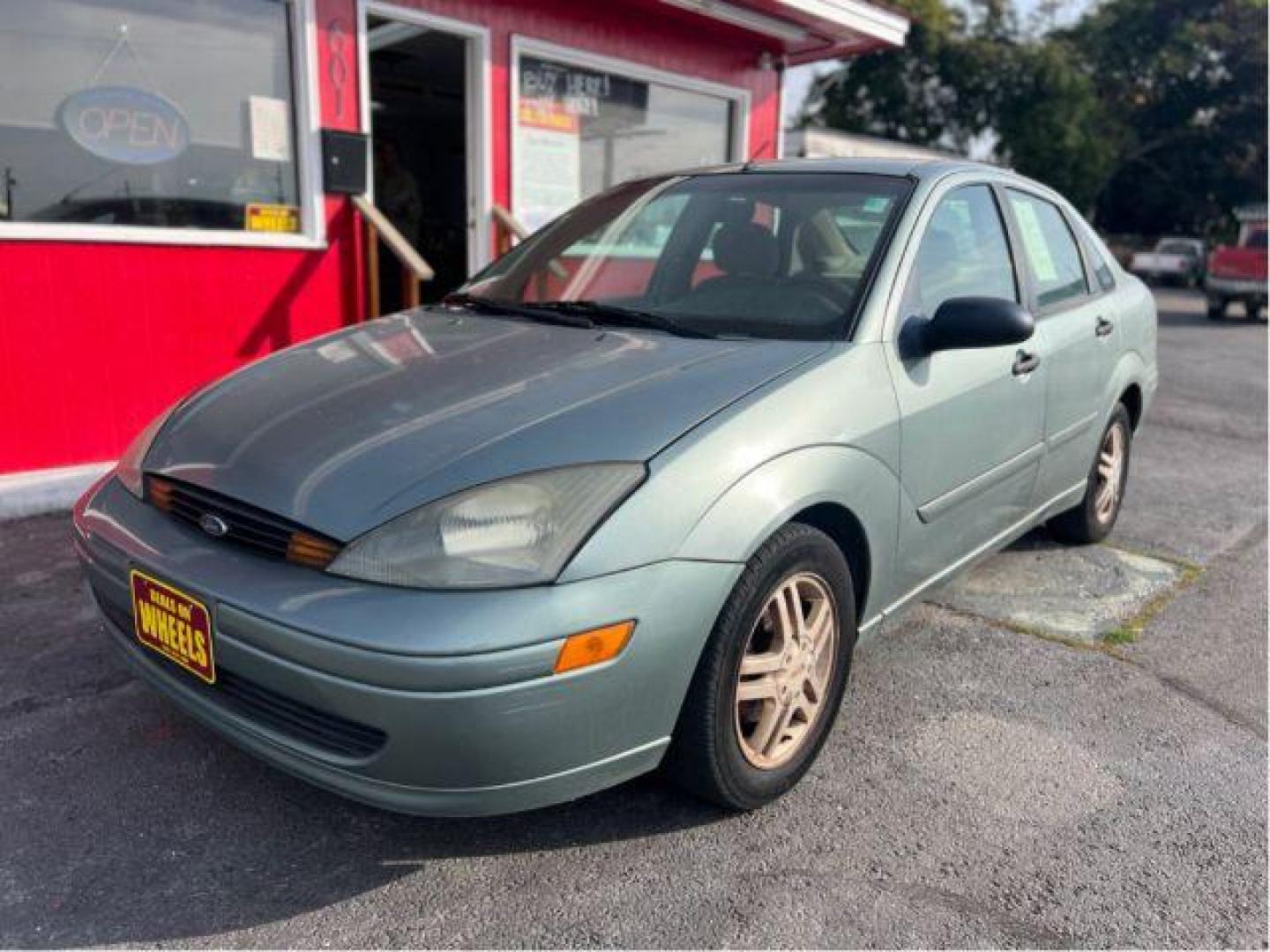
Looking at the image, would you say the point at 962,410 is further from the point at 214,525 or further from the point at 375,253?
the point at 375,253

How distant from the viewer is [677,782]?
2225mm

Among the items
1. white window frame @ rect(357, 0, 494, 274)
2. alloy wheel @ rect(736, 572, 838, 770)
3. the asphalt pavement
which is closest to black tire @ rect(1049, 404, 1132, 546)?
the asphalt pavement

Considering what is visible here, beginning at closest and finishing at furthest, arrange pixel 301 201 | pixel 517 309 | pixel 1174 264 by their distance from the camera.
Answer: pixel 517 309 → pixel 301 201 → pixel 1174 264

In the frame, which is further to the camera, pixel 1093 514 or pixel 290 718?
pixel 1093 514

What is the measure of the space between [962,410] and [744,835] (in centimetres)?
135

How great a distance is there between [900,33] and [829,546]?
6.73 m

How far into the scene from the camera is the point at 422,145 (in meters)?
10.4

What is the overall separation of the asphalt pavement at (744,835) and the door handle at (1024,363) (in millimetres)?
933

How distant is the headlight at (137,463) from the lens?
2418 mm

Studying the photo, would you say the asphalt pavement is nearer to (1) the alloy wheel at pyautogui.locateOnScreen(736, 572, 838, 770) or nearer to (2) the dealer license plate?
(1) the alloy wheel at pyautogui.locateOnScreen(736, 572, 838, 770)

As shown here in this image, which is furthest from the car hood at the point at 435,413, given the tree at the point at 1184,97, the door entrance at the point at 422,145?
the tree at the point at 1184,97

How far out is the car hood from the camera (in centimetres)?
203

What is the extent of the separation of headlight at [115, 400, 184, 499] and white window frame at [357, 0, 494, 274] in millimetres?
3271

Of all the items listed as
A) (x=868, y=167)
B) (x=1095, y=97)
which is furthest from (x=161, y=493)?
(x=1095, y=97)
